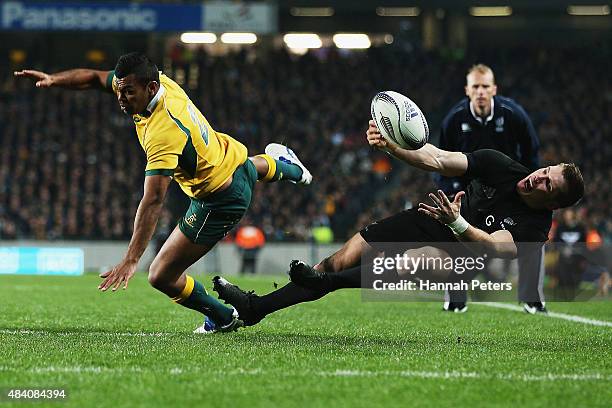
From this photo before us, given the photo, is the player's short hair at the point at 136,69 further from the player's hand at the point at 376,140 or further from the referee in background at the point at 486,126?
the referee in background at the point at 486,126

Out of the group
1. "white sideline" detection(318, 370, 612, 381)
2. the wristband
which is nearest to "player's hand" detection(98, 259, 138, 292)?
"white sideline" detection(318, 370, 612, 381)

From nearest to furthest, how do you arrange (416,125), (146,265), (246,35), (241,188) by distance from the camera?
(416,125), (241,188), (146,265), (246,35)

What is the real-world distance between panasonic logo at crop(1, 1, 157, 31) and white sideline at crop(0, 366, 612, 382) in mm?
23968

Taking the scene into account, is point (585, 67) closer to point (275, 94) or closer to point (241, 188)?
point (275, 94)

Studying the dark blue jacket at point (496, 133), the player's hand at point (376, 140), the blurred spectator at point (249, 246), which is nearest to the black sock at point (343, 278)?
the player's hand at point (376, 140)

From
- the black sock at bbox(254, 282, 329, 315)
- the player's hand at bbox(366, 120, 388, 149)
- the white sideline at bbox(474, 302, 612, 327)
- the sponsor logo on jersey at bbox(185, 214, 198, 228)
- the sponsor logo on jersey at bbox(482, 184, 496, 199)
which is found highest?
the player's hand at bbox(366, 120, 388, 149)

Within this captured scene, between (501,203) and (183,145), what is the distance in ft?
7.55

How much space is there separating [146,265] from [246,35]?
12.0 m

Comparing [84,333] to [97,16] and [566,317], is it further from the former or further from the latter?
[97,16]

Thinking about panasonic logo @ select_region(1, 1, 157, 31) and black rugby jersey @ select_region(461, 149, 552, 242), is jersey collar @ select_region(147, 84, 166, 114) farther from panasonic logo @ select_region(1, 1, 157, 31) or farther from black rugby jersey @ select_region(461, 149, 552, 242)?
panasonic logo @ select_region(1, 1, 157, 31)

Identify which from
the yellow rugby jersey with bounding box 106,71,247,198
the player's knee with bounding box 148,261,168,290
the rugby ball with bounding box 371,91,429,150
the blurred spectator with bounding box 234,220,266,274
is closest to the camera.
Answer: the yellow rugby jersey with bounding box 106,71,247,198

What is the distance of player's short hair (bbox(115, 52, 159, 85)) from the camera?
648 centimetres

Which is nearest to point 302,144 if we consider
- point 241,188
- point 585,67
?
point 585,67

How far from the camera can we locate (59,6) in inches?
1110
